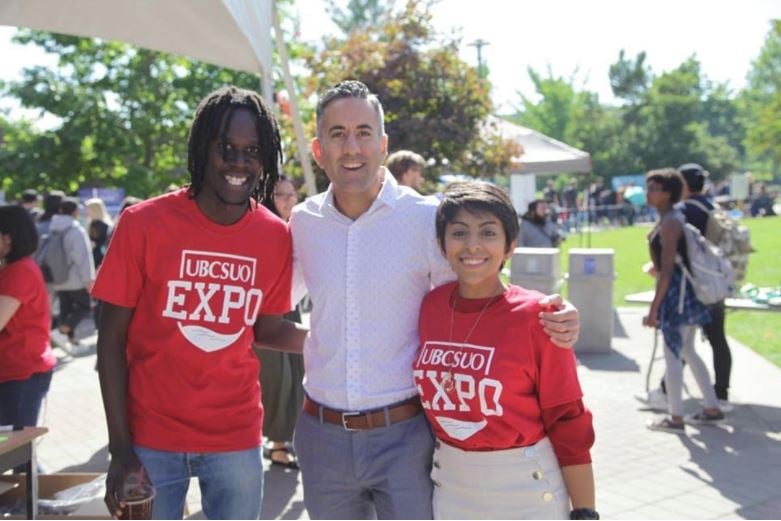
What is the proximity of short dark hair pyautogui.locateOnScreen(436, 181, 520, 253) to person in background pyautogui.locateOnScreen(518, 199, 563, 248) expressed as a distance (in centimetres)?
827

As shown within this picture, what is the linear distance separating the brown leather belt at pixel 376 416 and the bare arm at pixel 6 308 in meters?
2.29

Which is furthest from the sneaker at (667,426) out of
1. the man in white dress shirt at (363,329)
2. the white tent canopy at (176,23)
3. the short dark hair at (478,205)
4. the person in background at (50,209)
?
the person in background at (50,209)

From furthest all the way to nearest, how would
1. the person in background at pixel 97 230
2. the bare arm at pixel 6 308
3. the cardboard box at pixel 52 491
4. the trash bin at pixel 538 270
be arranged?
the person in background at pixel 97 230
the trash bin at pixel 538 270
the bare arm at pixel 6 308
the cardboard box at pixel 52 491

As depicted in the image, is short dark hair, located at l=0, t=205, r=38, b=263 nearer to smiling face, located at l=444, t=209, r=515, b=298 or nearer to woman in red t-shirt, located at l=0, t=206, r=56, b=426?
woman in red t-shirt, located at l=0, t=206, r=56, b=426

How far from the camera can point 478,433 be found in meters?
2.42

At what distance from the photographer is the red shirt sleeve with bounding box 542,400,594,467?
2.38m

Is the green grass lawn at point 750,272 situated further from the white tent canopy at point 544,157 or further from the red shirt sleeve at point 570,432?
the red shirt sleeve at point 570,432

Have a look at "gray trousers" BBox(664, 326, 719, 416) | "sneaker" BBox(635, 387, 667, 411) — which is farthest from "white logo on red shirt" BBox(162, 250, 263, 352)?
"sneaker" BBox(635, 387, 667, 411)

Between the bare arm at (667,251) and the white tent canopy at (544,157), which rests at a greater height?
the white tent canopy at (544,157)

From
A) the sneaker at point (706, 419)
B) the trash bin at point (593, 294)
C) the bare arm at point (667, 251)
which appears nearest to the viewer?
the bare arm at point (667, 251)

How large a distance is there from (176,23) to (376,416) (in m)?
3.30

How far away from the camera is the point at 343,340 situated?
8.58ft

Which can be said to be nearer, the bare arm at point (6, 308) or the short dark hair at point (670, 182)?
the bare arm at point (6, 308)

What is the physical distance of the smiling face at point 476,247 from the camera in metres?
2.48
